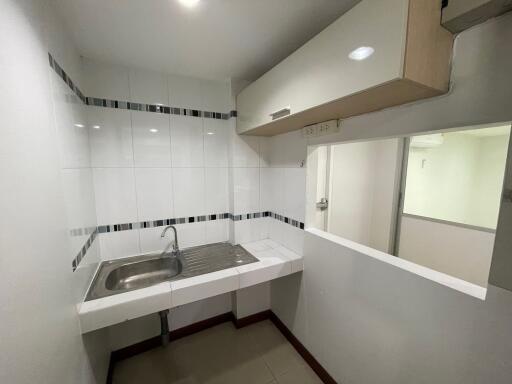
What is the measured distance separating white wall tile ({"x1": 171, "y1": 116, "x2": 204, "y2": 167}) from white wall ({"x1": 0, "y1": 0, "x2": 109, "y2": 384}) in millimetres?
736

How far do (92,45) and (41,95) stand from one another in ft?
2.33

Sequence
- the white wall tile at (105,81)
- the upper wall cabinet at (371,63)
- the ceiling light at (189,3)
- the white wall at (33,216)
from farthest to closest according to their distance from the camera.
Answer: the white wall tile at (105,81) < the ceiling light at (189,3) < the upper wall cabinet at (371,63) < the white wall at (33,216)

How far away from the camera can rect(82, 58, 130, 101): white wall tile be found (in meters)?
1.38

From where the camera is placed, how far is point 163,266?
167 centimetres

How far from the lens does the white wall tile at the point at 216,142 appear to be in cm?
176

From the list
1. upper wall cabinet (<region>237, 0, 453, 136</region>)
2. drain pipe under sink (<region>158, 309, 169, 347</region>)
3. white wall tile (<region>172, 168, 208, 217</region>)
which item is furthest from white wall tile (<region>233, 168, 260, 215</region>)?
drain pipe under sink (<region>158, 309, 169, 347</region>)

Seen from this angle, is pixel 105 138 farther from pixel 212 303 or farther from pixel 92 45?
pixel 212 303

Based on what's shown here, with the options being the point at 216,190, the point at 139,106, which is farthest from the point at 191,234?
the point at 139,106

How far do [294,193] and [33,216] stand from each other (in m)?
1.38

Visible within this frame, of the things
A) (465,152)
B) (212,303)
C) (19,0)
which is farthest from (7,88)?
(465,152)

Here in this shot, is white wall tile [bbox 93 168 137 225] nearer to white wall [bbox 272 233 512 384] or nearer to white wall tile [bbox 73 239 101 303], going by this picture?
white wall tile [bbox 73 239 101 303]

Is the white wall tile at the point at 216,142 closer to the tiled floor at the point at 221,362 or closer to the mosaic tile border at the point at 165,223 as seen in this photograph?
the mosaic tile border at the point at 165,223

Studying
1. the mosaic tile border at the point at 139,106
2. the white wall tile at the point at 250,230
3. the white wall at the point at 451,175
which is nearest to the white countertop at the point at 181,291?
the white wall tile at the point at 250,230

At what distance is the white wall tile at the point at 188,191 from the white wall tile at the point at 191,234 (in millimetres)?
97
